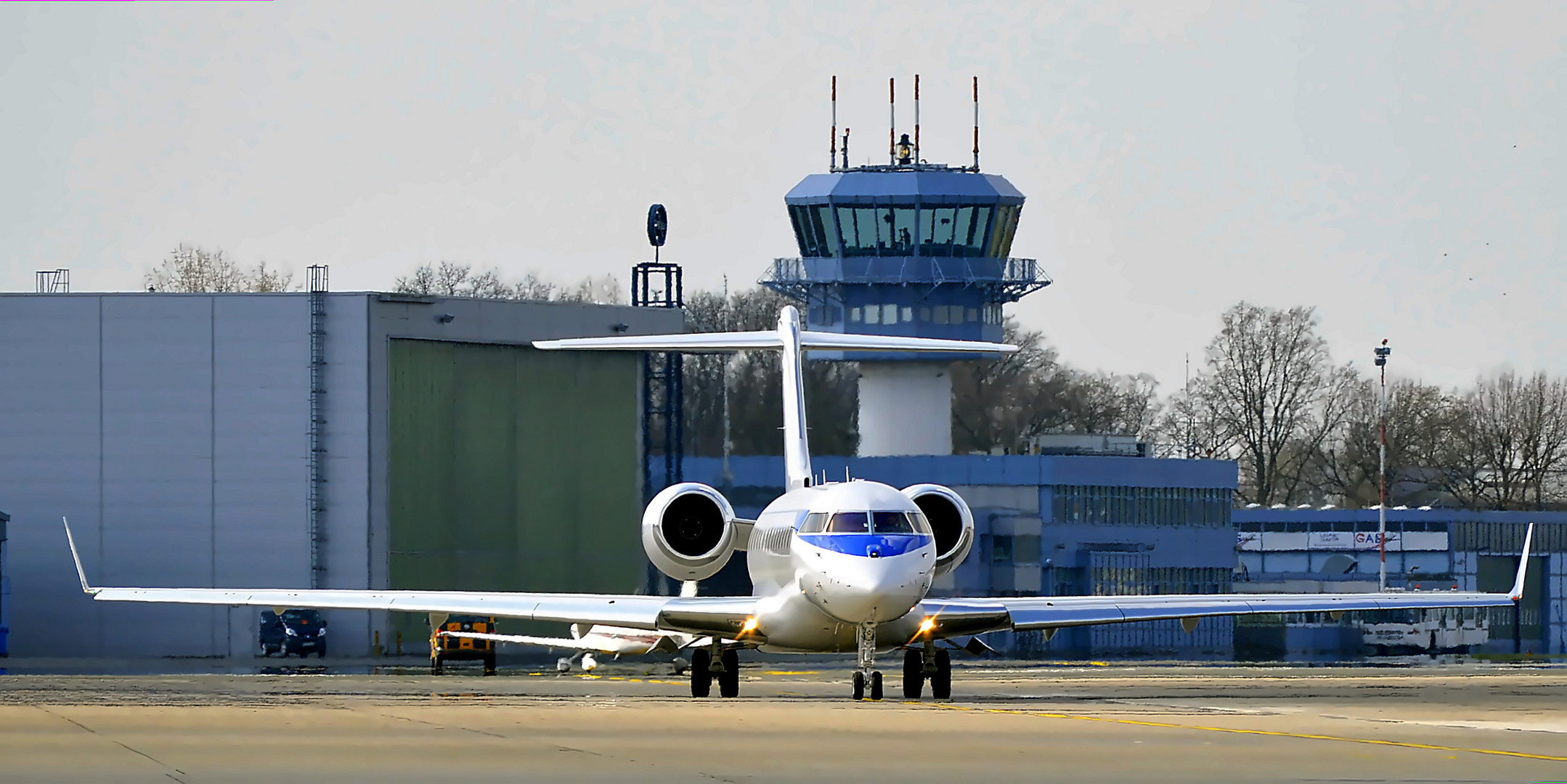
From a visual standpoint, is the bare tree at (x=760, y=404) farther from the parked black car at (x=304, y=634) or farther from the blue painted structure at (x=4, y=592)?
the blue painted structure at (x=4, y=592)

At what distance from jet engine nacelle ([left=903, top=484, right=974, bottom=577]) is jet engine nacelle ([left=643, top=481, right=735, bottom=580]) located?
274cm

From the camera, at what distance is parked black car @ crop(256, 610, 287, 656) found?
58125mm

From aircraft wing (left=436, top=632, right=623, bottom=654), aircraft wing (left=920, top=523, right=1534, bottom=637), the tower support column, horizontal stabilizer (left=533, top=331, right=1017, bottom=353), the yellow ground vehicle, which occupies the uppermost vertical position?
horizontal stabilizer (left=533, top=331, right=1017, bottom=353)

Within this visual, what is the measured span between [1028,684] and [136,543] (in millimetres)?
29393

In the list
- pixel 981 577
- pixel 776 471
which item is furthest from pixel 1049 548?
pixel 776 471

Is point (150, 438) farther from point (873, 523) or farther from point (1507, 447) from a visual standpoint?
point (1507, 447)

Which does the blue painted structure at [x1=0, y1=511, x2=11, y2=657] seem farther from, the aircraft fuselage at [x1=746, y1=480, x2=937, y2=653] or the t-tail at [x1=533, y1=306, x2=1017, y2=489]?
the aircraft fuselage at [x1=746, y1=480, x2=937, y2=653]

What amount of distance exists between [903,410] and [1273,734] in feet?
191

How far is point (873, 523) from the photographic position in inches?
1132

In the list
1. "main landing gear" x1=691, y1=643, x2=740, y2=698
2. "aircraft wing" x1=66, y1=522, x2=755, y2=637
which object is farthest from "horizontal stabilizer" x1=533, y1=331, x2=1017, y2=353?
"main landing gear" x1=691, y1=643, x2=740, y2=698

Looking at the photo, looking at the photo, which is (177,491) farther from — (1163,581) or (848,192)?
(1163,581)

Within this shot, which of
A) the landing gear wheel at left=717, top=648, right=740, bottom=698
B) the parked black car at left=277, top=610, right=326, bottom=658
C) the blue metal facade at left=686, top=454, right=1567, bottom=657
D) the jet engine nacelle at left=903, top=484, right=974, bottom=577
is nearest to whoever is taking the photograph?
the landing gear wheel at left=717, top=648, right=740, bottom=698

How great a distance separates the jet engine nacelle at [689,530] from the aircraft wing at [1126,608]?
11.0ft

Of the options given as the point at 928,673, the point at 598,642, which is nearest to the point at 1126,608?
the point at 928,673
